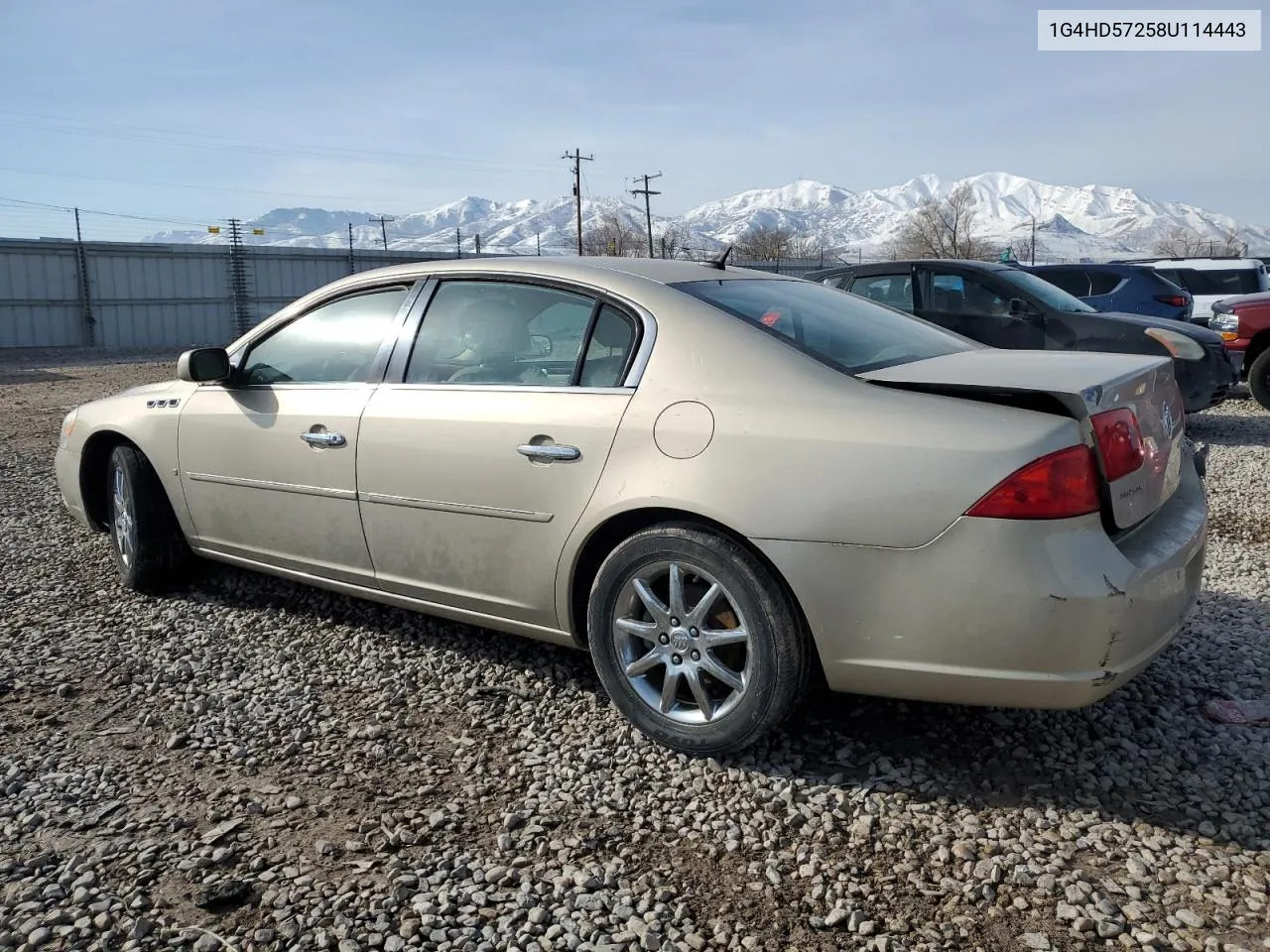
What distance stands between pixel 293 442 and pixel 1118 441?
2867mm

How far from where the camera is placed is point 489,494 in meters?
3.30

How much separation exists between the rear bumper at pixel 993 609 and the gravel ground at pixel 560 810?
0.38m

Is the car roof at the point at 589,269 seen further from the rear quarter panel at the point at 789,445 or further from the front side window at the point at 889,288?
the front side window at the point at 889,288

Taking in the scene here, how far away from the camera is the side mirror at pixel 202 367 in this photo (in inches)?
162

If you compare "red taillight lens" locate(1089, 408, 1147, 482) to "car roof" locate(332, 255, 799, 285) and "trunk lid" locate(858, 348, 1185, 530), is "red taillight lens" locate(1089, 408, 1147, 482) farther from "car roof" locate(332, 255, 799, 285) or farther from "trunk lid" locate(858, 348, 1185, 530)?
"car roof" locate(332, 255, 799, 285)

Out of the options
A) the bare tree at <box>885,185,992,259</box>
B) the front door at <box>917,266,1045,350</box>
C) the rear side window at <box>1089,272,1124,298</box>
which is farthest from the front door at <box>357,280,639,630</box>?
the bare tree at <box>885,185,992,259</box>

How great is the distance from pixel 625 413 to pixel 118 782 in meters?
1.84

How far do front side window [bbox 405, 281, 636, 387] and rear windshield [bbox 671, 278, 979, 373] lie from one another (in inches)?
13.0

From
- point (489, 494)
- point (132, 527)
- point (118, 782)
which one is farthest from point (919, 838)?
point (132, 527)

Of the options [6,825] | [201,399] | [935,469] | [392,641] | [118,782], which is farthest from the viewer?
[201,399]

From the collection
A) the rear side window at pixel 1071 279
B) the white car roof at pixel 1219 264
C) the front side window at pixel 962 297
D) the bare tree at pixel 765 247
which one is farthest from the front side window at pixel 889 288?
the bare tree at pixel 765 247

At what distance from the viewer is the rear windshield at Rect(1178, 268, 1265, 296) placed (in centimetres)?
1563

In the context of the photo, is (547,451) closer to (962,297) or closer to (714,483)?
(714,483)

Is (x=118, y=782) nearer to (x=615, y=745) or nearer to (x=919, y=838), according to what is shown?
(x=615, y=745)
